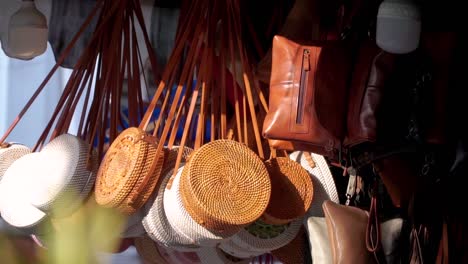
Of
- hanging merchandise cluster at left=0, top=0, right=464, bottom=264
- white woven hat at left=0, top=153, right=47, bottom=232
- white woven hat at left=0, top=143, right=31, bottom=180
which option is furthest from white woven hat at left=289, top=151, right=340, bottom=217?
white woven hat at left=0, top=143, right=31, bottom=180

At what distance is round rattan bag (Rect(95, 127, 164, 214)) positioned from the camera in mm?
2346

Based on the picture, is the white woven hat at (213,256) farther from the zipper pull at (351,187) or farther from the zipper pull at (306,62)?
the zipper pull at (306,62)

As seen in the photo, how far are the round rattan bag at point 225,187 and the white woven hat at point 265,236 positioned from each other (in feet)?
0.52

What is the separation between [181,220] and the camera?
2322mm

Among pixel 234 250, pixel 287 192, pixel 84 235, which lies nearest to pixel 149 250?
pixel 84 235

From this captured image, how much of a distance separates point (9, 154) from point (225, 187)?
747 millimetres

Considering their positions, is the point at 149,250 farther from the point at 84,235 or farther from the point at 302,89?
the point at 302,89

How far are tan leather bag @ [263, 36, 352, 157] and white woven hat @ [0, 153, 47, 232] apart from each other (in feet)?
2.42

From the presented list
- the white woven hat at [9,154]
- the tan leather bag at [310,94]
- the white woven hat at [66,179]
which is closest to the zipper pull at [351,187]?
the tan leather bag at [310,94]

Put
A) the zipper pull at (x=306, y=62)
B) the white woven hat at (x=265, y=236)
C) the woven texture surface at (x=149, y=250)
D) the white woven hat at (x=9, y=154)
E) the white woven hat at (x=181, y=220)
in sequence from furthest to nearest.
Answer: the woven texture surface at (x=149, y=250) → the white woven hat at (x=9, y=154) → the white woven hat at (x=265, y=236) → the white woven hat at (x=181, y=220) → the zipper pull at (x=306, y=62)

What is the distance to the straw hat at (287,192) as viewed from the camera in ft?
7.80

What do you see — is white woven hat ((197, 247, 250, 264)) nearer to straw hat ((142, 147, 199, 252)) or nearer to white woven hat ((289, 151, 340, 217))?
straw hat ((142, 147, 199, 252))

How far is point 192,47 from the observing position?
8.39 ft

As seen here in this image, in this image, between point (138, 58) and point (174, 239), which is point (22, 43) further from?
point (174, 239)
